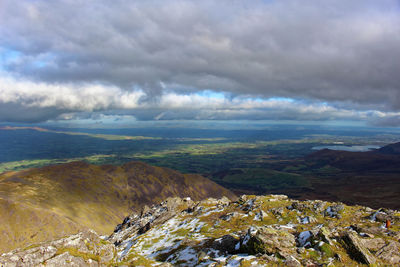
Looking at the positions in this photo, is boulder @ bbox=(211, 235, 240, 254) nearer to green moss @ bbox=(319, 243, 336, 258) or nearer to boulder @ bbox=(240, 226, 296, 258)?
boulder @ bbox=(240, 226, 296, 258)

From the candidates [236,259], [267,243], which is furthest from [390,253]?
[236,259]

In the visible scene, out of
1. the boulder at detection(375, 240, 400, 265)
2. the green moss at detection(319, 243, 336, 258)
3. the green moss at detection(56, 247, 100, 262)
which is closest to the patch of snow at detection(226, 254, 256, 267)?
the green moss at detection(319, 243, 336, 258)

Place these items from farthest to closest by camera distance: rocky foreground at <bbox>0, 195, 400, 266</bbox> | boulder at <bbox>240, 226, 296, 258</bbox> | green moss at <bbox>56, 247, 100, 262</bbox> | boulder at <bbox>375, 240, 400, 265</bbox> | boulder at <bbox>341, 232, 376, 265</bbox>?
green moss at <bbox>56, 247, 100, 262</bbox> < boulder at <bbox>240, 226, 296, 258</bbox> < rocky foreground at <bbox>0, 195, 400, 266</bbox> < boulder at <bbox>375, 240, 400, 265</bbox> < boulder at <bbox>341, 232, 376, 265</bbox>

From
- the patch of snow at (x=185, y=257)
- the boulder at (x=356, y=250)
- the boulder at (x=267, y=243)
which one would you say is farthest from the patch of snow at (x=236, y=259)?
the boulder at (x=356, y=250)

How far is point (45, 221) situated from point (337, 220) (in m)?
180

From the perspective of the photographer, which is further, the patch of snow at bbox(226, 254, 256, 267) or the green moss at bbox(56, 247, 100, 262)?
the green moss at bbox(56, 247, 100, 262)

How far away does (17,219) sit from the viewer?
145 metres

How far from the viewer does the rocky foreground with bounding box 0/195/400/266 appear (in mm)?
28656

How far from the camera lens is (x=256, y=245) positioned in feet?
104

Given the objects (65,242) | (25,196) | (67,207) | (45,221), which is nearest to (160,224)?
(65,242)

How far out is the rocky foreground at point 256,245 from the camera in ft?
94.0

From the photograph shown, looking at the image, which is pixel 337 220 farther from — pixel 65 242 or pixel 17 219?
pixel 17 219

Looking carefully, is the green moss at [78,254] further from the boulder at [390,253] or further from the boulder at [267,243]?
the boulder at [390,253]

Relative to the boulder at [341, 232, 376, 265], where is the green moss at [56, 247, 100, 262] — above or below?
below
